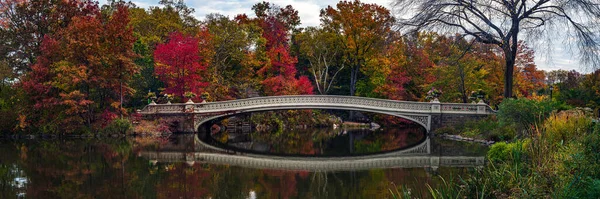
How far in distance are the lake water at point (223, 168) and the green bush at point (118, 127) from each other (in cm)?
255

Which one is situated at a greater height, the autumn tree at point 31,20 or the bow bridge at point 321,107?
the autumn tree at point 31,20

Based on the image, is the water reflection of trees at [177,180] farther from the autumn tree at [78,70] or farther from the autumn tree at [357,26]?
the autumn tree at [357,26]

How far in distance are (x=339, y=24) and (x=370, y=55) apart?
2.95 m

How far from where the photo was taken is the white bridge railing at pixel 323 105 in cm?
2452

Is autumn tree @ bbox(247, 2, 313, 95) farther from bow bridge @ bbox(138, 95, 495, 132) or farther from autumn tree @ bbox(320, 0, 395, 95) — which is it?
bow bridge @ bbox(138, 95, 495, 132)

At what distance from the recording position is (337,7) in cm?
3456

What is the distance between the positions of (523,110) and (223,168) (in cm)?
925

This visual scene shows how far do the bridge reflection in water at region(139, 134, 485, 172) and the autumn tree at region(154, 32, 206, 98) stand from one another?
9.41m

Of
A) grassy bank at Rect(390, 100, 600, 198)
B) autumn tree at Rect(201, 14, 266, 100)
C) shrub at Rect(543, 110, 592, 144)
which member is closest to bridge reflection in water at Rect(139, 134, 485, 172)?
shrub at Rect(543, 110, 592, 144)

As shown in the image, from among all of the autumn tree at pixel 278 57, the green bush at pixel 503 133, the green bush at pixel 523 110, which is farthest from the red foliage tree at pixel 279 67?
the green bush at pixel 523 110

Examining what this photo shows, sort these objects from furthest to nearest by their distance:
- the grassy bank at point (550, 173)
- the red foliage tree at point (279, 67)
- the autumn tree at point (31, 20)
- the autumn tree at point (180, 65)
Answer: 1. the red foliage tree at point (279, 67)
2. the autumn tree at point (180, 65)
3. the autumn tree at point (31, 20)
4. the grassy bank at point (550, 173)

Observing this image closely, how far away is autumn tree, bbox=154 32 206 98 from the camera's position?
1070 inches

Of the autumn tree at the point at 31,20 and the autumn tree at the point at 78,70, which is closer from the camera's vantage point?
the autumn tree at the point at 78,70

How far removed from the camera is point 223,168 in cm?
1355
